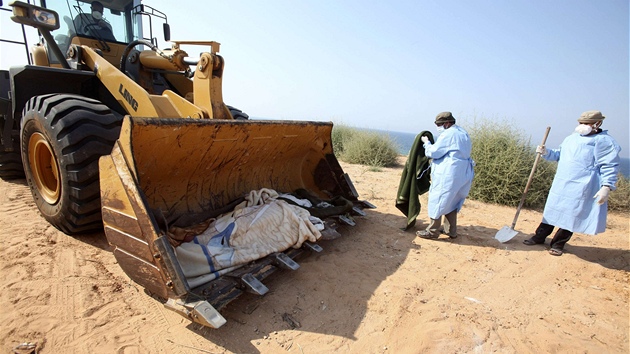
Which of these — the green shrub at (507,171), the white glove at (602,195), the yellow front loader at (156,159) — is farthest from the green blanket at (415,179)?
the green shrub at (507,171)

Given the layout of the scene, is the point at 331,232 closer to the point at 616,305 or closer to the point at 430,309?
the point at 430,309

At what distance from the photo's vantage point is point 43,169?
154 inches

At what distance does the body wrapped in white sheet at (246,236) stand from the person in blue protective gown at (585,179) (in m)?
3.07

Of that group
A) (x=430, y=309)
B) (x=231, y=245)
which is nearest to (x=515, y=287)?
(x=430, y=309)

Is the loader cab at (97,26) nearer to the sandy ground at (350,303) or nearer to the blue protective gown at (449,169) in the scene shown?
the sandy ground at (350,303)

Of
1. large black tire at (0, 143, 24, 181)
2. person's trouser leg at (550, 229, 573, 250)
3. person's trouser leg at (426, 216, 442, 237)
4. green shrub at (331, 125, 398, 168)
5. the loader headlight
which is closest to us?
the loader headlight

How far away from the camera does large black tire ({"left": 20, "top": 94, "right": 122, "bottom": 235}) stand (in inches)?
125

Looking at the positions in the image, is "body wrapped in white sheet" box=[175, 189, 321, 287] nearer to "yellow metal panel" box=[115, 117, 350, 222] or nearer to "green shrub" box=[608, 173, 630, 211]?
"yellow metal panel" box=[115, 117, 350, 222]

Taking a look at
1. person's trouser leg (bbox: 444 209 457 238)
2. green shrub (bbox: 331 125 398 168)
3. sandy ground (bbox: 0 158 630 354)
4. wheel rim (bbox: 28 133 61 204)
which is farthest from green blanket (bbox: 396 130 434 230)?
green shrub (bbox: 331 125 398 168)

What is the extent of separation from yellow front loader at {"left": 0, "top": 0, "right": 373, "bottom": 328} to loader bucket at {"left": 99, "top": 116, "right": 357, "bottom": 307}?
12 mm

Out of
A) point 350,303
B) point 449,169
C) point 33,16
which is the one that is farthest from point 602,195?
point 33,16

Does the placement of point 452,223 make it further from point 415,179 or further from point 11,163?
point 11,163

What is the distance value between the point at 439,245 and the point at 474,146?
172 inches

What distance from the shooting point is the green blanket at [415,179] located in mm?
4645
